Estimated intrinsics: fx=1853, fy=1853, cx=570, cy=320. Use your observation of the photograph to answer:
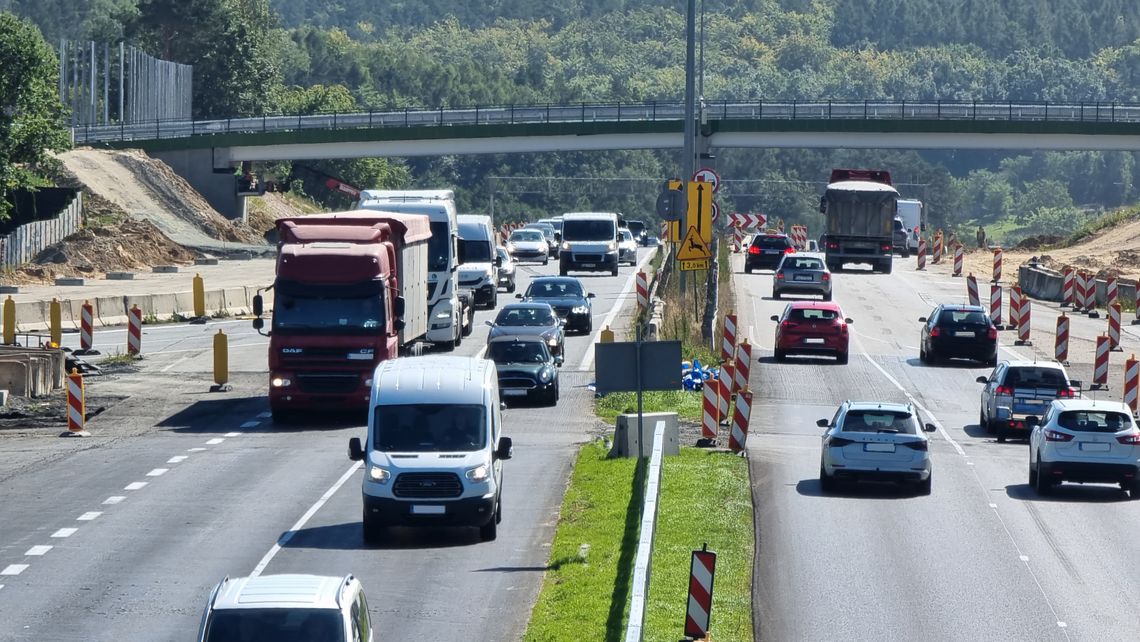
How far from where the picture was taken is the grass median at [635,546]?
16422mm

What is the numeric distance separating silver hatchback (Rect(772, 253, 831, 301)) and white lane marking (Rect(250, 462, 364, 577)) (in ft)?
100

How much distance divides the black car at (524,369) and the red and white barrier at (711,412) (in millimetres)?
4582

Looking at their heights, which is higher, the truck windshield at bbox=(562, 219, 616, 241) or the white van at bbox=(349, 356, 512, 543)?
the truck windshield at bbox=(562, 219, 616, 241)

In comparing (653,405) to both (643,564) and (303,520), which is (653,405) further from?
(643,564)

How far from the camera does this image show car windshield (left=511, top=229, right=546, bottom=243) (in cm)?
7631

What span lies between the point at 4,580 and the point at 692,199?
1875 cm

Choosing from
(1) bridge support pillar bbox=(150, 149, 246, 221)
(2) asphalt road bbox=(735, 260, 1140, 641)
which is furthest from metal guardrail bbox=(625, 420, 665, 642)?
(1) bridge support pillar bbox=(150, 149, 246, 221)

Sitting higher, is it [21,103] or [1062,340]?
[21,103]

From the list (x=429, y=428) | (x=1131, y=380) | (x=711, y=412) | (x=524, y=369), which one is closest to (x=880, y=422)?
(x=711, y=412)

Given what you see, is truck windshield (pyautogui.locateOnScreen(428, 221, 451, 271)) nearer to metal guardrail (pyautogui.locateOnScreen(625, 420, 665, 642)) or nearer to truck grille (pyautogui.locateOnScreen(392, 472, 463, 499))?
metal guardrail (pyautogui.locateOnScreen(625, 420, 665, 642))

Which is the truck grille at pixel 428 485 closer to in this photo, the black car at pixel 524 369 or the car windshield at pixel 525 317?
the black car at pixel 524 369

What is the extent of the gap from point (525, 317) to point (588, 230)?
27069mm

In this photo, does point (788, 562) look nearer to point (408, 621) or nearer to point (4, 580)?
point (408, 621)

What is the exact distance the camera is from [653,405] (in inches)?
1300
